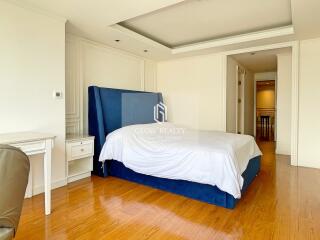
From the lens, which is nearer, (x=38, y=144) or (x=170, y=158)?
(x=38, y=144)

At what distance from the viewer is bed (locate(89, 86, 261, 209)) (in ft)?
7.99

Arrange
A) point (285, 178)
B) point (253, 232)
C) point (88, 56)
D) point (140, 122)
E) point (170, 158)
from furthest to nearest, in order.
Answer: point (140, 122), point (88, 56), point (285, 178), point (170, 158), point (253, 232)

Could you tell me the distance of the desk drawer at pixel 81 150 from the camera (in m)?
3.18

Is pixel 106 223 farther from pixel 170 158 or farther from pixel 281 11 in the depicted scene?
pixel 281 11

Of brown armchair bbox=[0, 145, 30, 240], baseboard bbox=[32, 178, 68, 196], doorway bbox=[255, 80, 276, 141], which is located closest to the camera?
brown armchair bbox=[0, 145, 30, 240]

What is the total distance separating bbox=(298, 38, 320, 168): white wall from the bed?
1292mm

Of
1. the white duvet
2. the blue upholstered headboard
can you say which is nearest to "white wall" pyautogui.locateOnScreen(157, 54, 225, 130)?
the blue upholstered headboard

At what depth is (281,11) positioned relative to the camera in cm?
306

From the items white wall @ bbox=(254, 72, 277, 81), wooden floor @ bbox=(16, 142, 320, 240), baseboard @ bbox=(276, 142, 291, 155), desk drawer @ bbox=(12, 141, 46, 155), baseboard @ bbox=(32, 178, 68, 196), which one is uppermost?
white wall @ bbox=(254, 72, 277, 81)

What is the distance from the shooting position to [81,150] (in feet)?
10.8

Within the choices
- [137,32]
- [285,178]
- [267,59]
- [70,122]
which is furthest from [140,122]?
[267,59]

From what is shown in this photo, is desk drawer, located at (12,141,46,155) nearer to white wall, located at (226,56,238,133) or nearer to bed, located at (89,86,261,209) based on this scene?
bed, located at (89,86,261,209)

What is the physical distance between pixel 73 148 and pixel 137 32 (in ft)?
7.66

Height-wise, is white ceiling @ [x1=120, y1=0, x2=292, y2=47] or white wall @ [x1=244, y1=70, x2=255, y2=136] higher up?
white ceiling @ [x1=120, y1=0, x2=292, y2=47]
